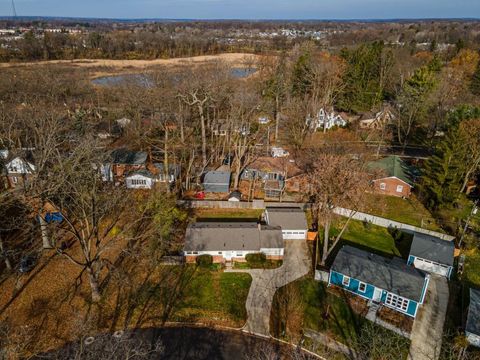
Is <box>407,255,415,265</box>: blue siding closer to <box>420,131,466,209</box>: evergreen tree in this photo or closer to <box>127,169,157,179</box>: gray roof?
<box>420,131,466,209</box>: evergreen tree

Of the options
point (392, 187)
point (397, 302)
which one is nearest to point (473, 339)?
point (397, 302)

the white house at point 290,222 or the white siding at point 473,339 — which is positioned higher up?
the white house at point 290,222

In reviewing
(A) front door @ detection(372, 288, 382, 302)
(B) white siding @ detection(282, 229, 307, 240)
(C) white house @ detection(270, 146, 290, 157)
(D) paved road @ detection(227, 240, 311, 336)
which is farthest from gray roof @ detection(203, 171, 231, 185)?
(A) front door @ detection(372, 288, 382, 302)

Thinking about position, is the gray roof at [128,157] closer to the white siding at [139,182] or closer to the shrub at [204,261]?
the white siding at [139,182]

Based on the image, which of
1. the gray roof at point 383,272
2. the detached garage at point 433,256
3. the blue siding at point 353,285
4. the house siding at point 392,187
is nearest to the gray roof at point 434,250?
the detached garage at point 433,256

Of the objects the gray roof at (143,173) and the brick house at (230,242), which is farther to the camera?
the gray roof at (143,173)

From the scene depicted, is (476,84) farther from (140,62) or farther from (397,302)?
(140,62)
